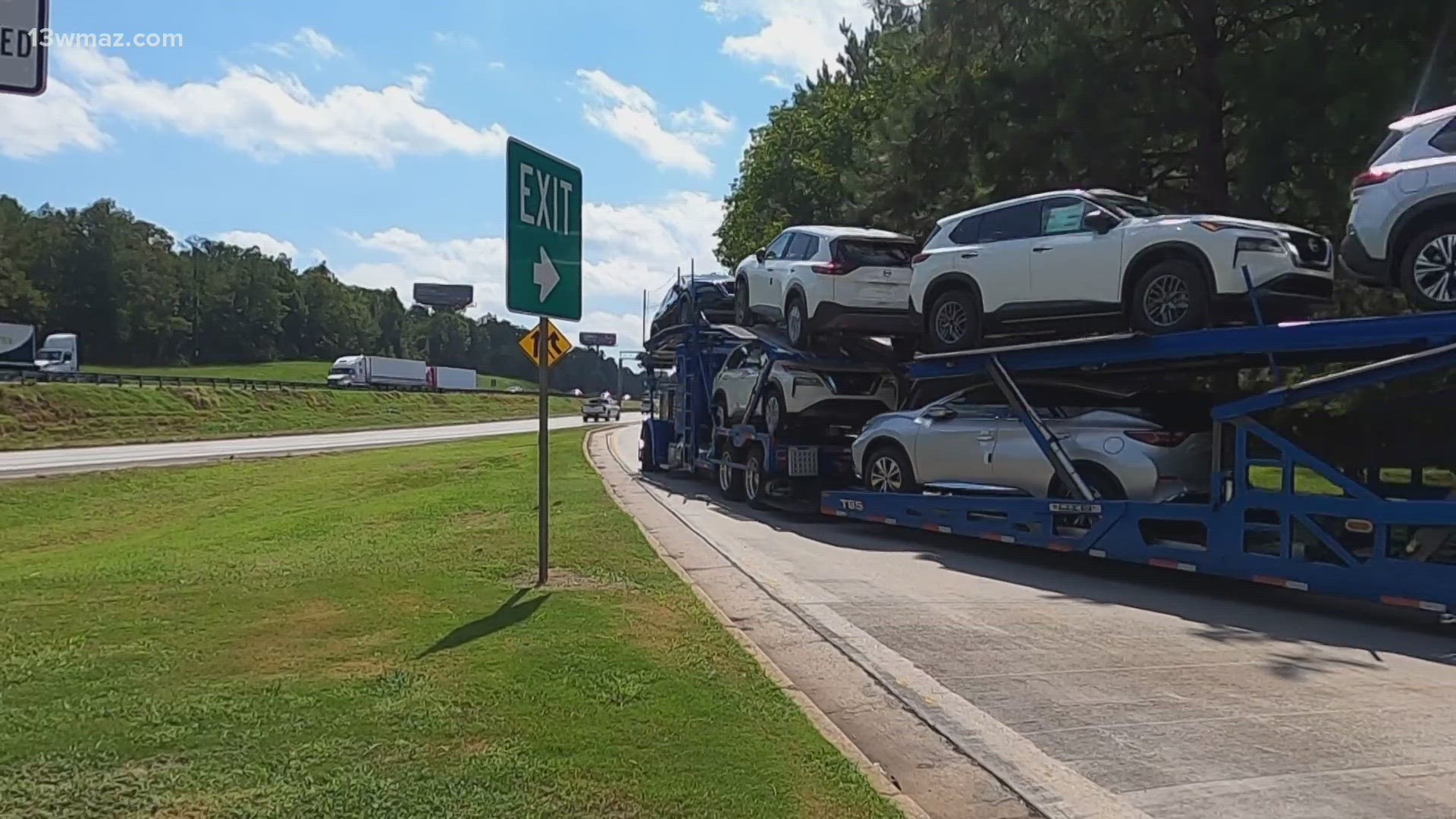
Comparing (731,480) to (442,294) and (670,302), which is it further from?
(442,294)

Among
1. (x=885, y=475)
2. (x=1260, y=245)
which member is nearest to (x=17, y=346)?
(x=885, y=475)

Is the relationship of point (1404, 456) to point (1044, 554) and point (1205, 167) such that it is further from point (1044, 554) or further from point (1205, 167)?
point (1205, 167)

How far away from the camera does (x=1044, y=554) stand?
40.7 feet

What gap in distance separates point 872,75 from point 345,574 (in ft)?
99.5

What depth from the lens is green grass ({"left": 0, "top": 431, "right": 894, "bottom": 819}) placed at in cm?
431

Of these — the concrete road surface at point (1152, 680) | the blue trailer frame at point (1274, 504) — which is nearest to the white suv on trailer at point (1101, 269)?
the blue trailer frame at point (1274, 504)

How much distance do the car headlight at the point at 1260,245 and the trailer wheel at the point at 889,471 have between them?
443cm

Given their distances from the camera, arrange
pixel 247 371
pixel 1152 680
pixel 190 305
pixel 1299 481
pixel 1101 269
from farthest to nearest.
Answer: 1. pixel 190 305
2. pixel 247 371
3. pixel 1101 269
4. pixel 1299 481
5. pixel 1152 680

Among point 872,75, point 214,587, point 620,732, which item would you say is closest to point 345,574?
point 214,587

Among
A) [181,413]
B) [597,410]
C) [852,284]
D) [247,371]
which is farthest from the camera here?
[247,371]

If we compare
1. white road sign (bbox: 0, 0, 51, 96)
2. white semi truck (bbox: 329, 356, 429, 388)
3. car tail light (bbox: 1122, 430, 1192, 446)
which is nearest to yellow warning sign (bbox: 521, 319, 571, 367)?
car tail light (bbox: 1122, 430, 1192, 446)

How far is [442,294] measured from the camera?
11112cm

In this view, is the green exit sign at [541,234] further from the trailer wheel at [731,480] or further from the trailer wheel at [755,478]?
the trailer wheel at [731,480]

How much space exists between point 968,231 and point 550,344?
5.32 m
